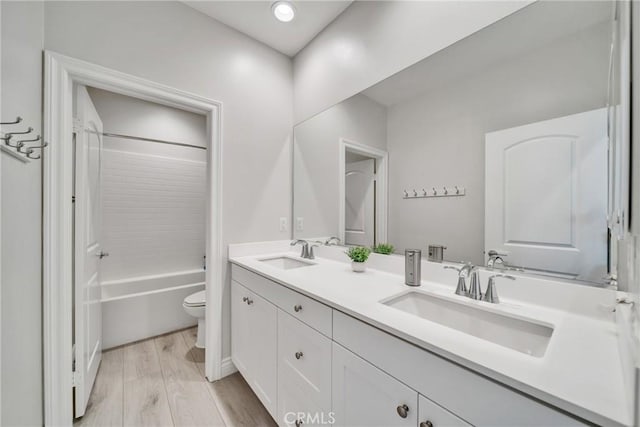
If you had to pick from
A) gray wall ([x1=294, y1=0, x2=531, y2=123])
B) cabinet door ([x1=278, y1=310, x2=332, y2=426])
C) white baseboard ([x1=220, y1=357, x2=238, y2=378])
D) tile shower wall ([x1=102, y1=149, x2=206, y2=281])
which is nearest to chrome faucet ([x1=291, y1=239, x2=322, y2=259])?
cabinet door ([x1=278, y1=310, x2=332, y2=426])

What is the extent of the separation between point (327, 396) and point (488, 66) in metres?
1.53

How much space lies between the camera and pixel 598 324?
0.79 meters

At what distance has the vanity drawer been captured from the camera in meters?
1.01

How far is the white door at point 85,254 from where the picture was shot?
1407 mm

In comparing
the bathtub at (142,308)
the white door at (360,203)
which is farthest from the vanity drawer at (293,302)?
the bathtub at (142,308)

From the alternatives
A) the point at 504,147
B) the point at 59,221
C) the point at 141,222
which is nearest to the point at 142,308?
the point at 141,222

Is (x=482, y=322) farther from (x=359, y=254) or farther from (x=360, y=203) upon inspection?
(x=360, y=203)

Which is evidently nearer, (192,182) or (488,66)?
(488,66)

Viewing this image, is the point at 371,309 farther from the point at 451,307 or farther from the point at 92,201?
the point at 92,201

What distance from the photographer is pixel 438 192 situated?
1274mm

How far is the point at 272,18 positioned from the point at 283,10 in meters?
0.16

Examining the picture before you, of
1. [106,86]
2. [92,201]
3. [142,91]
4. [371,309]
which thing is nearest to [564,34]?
[371,309]

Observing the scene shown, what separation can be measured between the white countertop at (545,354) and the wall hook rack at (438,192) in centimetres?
40

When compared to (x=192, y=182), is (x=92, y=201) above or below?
below
